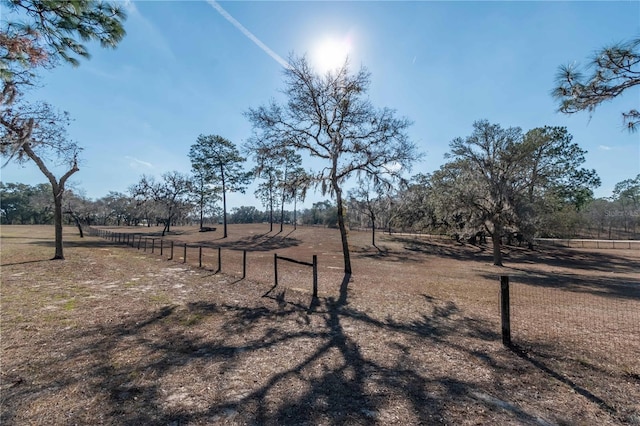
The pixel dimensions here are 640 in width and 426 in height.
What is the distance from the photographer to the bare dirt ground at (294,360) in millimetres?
3006

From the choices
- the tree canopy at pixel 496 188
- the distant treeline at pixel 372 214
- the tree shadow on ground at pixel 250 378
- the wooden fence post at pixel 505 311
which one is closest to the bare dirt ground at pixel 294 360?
the tree shadow on ground at pixel 250 378

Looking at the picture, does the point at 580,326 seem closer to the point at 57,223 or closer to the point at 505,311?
the point at 505,311

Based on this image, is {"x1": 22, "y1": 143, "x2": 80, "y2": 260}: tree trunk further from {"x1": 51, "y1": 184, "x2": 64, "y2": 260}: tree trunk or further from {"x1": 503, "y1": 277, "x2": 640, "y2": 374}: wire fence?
{"x1": 503, "y1": 277, "x2": 640, "y2": 374}: wire fence

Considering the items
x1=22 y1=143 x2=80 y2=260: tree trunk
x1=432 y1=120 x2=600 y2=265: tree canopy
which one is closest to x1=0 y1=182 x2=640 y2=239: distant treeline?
x1=432 y1=120 x2=600 y2=265: tree canopy

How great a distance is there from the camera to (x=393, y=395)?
10.9 ft

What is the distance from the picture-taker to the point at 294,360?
4.25m

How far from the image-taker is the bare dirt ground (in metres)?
3.01

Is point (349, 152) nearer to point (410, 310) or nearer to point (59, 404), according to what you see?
point (410, 310)

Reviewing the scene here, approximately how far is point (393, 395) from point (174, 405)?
2.30m

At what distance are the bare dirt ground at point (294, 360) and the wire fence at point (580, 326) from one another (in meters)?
0.05

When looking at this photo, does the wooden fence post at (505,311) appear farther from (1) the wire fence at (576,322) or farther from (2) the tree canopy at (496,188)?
(2) the tree canopy at (496,188)

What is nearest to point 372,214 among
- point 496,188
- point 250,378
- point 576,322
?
point 496,188

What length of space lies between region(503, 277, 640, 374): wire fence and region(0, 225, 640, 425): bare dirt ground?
2.0 inches

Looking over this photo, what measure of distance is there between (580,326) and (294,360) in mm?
6160
